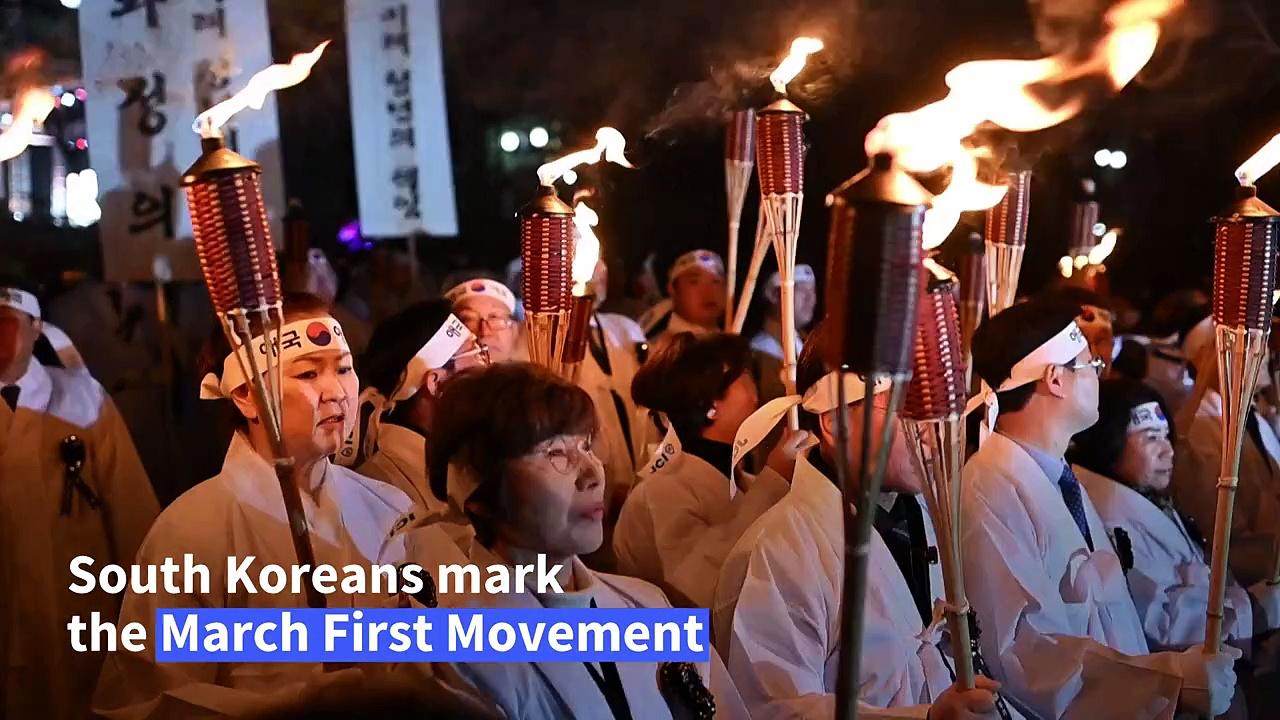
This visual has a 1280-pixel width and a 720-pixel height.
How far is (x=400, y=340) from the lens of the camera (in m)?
3.02

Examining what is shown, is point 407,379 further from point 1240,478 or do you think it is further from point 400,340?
point 1240,478

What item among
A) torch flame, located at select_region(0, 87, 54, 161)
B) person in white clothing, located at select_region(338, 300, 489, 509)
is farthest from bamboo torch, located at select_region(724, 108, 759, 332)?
torch flame, located at select_region(0, 87, 54, 161)

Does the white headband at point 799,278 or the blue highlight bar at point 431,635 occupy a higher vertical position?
the white headband at point 799,278

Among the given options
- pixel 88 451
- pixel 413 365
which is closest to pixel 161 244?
pixel 88 451

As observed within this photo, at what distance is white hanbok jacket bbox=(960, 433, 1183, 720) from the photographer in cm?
234

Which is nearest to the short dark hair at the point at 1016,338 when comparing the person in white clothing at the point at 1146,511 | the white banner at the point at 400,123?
the person in white clothing at the point at 1146,511

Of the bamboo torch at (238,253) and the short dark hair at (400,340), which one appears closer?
the bamboo torch at (238,253)

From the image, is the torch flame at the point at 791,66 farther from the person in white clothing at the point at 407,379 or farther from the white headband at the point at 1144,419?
the white headband at the point at 1144,419

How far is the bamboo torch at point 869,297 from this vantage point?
130 cm

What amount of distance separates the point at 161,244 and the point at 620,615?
3169 mm

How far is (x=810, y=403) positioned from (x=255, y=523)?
1022 millimetres

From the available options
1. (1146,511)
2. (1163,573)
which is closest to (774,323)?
(1146,511)

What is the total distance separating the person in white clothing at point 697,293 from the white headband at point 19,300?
2.42m

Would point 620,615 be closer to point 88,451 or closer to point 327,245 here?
point 88,451
